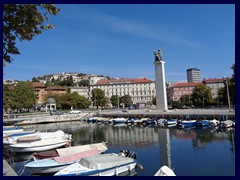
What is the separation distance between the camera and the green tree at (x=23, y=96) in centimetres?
5684

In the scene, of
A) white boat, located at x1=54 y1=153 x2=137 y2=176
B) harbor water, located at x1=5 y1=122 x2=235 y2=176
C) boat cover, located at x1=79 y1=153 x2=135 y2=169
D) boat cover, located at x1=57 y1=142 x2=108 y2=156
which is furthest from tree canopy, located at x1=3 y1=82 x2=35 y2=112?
white boat, located at x1=54 y1=153 x2=137 y2=176

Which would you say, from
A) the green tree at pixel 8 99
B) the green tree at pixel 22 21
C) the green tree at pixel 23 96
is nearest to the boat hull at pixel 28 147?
the green tree at pixel 22 21

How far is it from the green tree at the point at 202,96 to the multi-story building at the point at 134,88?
3570 cm

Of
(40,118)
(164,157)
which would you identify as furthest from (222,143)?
(40,118)

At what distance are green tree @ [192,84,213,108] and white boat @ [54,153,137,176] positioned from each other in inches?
2022

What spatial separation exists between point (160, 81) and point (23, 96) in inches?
1324

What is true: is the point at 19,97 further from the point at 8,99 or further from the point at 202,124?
the point at 202,124

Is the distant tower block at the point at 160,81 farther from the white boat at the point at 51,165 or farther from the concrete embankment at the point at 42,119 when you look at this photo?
the white boat at the point at 51,165

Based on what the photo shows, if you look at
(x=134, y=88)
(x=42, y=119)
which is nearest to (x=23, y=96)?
(x=42, y=119)

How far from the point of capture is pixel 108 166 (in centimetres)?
1124

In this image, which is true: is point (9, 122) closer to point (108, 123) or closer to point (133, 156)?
point (108, 123)

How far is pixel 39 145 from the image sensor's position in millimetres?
18766

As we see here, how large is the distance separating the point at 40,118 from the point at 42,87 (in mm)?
46710

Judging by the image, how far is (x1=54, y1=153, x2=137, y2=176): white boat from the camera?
423 inches
